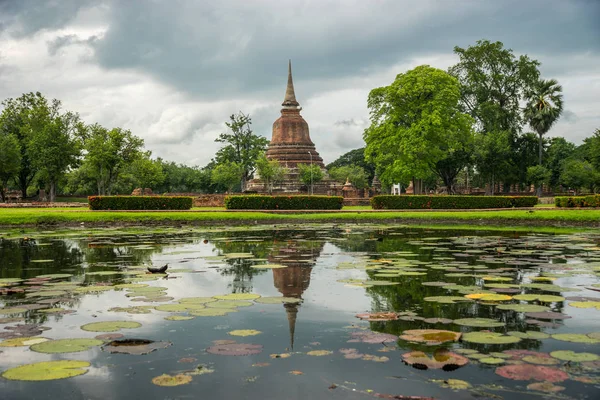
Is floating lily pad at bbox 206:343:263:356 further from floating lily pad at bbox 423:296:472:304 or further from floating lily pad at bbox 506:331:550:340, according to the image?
floating lily pad at bbox 423:296:472:304

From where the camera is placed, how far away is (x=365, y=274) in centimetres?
823

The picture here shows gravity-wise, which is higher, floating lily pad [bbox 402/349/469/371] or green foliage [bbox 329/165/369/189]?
green foliage [bbox 329/165/369/189]

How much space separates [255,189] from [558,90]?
30312 millimetres

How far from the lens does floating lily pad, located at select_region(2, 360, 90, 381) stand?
3.65 m

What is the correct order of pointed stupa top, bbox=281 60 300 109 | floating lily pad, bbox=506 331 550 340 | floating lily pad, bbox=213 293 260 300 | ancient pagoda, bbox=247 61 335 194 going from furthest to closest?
pointed stupa top, bbox=281 60 300 109 < ancient pagoda, bbox=247 61 335 194 < floating lily pad, bbox=213 293 260 300 < floating lily pad, bbox=506 331 550 340

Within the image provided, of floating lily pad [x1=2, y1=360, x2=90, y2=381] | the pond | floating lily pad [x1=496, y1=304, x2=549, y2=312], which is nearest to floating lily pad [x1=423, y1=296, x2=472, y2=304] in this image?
the pond

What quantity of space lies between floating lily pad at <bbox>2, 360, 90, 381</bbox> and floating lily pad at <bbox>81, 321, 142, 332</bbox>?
0.90 metres

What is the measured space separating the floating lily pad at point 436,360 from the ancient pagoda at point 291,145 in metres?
53.0

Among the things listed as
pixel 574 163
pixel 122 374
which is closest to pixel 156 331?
pixel 122 374

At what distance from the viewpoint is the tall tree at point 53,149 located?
169ft

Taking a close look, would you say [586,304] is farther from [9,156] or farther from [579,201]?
[9,156]

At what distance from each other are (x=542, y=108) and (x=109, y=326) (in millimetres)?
53027

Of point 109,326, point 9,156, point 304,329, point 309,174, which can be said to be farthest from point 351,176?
point 109,326

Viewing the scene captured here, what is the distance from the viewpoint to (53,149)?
5134 centimetres
